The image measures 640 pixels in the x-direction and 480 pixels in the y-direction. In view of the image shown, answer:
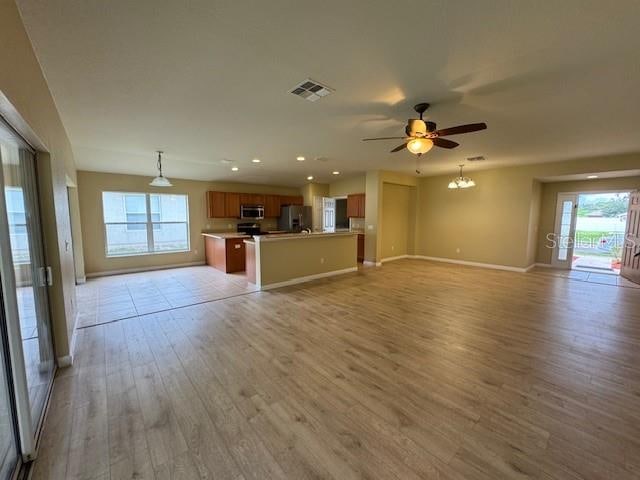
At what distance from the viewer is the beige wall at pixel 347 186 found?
316 inches

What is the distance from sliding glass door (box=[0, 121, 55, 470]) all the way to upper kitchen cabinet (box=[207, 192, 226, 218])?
524cm

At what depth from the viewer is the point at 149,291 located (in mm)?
4965

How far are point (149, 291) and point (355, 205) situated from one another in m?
5.70

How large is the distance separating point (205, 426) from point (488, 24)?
3206mm

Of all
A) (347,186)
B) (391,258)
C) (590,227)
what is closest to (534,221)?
(590,227)

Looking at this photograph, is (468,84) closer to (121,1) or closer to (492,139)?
(492,139)

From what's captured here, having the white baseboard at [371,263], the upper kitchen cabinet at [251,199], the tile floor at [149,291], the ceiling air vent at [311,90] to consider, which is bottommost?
the tile floor at [149,291]

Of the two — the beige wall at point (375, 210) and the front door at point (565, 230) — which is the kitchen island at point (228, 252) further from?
the front door at point (565, 230)

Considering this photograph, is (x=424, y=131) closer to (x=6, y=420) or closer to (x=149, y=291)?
(x=6, y=420)

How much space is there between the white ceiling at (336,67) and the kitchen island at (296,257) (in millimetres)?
2059

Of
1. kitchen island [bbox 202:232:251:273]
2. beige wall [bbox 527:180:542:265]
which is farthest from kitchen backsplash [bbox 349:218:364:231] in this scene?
beige wall [bbox 527:180:542:265]

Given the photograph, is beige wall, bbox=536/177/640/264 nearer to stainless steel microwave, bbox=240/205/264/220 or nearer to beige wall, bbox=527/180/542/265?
beige wall, bbox=527/180/542/265

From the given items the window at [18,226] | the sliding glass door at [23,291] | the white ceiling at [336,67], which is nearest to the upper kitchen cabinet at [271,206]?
the white ceiling at [336,67]

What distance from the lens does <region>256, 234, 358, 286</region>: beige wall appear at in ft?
17.0
